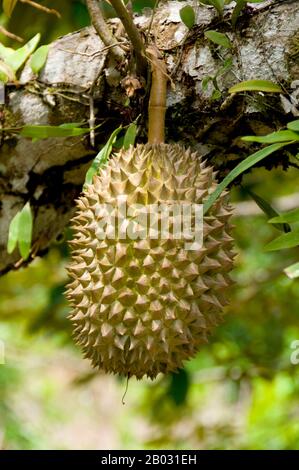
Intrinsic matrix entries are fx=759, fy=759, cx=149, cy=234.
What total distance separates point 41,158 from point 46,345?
3.06 meters

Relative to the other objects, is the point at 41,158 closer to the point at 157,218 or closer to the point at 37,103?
the point at 37,103

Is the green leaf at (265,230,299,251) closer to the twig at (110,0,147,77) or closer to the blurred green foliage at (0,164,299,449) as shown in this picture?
the twig at (110,0,147,77)

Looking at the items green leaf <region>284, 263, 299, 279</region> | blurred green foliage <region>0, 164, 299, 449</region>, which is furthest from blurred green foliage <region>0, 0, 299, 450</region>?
green leaf <region>284, 263, 299, 279</region>

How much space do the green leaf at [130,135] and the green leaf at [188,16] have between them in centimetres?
18

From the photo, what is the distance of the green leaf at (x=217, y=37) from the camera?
1.12 meters

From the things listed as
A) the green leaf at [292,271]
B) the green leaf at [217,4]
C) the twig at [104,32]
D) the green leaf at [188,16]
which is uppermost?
the green leaf at [217,4]

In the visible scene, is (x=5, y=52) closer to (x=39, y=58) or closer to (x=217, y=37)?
(x=39, y=58)

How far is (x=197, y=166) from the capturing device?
3.56ft

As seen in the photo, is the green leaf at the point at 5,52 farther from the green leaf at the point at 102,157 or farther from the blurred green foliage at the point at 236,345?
the blurred green foliage at the point at 236,345

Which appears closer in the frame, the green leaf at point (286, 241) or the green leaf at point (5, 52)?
the green leaf at point (286, 241)

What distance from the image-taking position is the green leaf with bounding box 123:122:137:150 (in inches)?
44.9

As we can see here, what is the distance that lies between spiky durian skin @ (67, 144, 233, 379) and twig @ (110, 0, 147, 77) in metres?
0.15

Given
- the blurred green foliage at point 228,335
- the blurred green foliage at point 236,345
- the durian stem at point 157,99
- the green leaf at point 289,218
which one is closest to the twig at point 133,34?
the durian stem at point 157,99

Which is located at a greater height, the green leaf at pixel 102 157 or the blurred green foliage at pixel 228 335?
the green leaf at pixel 102 157
